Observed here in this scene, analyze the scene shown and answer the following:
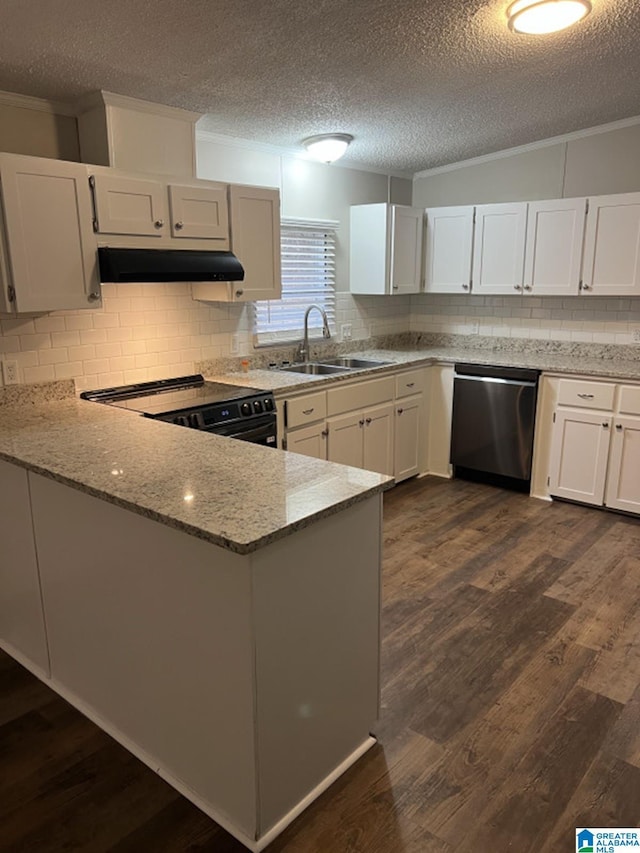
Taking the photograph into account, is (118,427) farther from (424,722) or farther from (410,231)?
(410,231)

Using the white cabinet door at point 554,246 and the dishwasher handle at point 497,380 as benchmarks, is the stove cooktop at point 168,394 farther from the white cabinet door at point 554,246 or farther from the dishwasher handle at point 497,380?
the white cabinet door at point 554,246

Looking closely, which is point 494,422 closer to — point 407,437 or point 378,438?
point 407,437

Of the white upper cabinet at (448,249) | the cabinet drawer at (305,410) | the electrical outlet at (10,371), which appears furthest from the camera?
the white upper cabinet at (448,249)

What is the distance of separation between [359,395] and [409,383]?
2.01 ft

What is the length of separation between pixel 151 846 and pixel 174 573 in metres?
0.76

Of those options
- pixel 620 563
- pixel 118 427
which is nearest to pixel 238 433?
pixel 118 427

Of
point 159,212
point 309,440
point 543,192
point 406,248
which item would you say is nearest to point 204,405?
point 309,440

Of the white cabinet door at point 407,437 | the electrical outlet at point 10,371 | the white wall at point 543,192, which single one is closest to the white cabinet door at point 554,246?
the white wall at point 543,192

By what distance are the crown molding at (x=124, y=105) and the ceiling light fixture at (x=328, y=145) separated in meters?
0.96

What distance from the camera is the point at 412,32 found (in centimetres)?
245

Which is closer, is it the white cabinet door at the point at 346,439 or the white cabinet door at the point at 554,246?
the white cabinet door at the point at 346,439

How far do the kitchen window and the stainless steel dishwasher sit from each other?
115cm

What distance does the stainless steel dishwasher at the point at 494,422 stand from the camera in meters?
4.29

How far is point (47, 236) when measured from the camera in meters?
2.67
